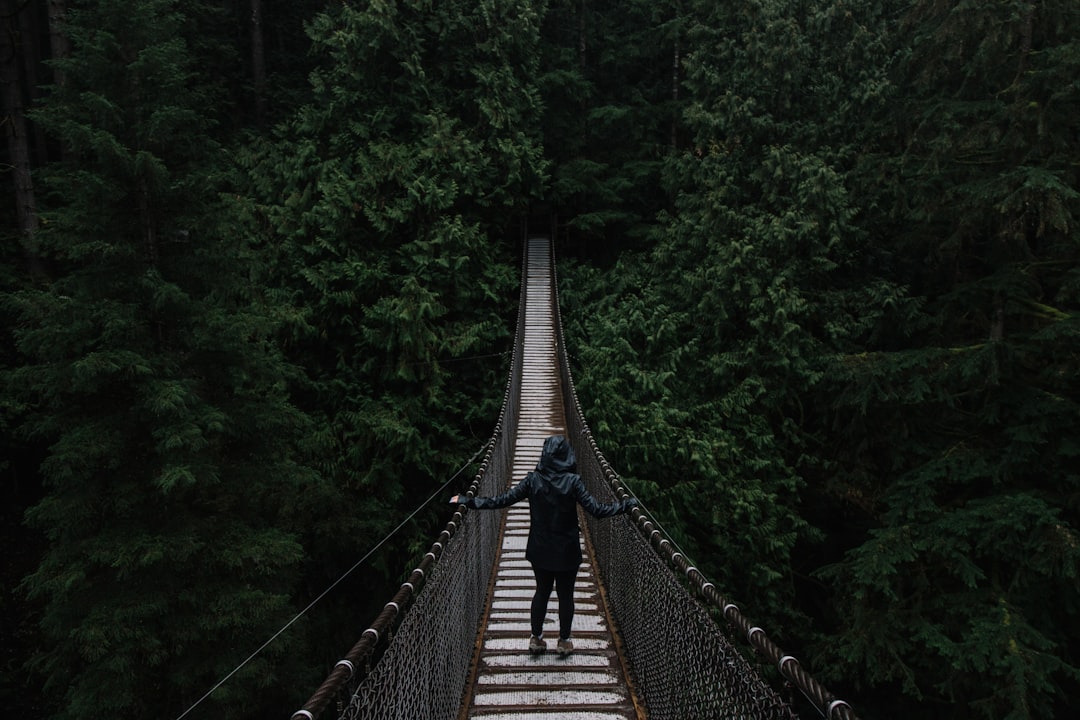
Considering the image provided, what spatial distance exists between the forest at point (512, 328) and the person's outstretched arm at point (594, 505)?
4.04 metres

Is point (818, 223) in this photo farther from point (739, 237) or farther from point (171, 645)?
point (171, 645)

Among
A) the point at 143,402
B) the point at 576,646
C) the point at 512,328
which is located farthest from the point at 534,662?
the point at 512,328

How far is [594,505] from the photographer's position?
3297 millimetres

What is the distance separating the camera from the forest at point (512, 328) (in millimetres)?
5875

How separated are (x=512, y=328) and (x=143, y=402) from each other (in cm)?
924

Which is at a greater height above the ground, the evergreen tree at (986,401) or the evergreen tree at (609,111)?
the evergreen tree at (609,111)

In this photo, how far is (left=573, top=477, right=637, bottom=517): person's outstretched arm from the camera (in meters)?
3.23

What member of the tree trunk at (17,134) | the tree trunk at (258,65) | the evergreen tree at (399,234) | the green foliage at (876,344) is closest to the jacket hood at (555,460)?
the green foliage at (876,344)

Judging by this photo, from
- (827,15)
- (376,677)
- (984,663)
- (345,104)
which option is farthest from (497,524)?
(827,15)

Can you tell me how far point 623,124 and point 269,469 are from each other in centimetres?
1246

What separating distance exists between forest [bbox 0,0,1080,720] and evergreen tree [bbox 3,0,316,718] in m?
0.04

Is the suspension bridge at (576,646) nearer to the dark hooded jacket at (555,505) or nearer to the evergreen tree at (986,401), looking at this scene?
the dark hooded jacket at (555,505)

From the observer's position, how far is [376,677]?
1.95 metres

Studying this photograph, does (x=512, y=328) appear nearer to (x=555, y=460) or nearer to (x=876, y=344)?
(x=876, y=344)
